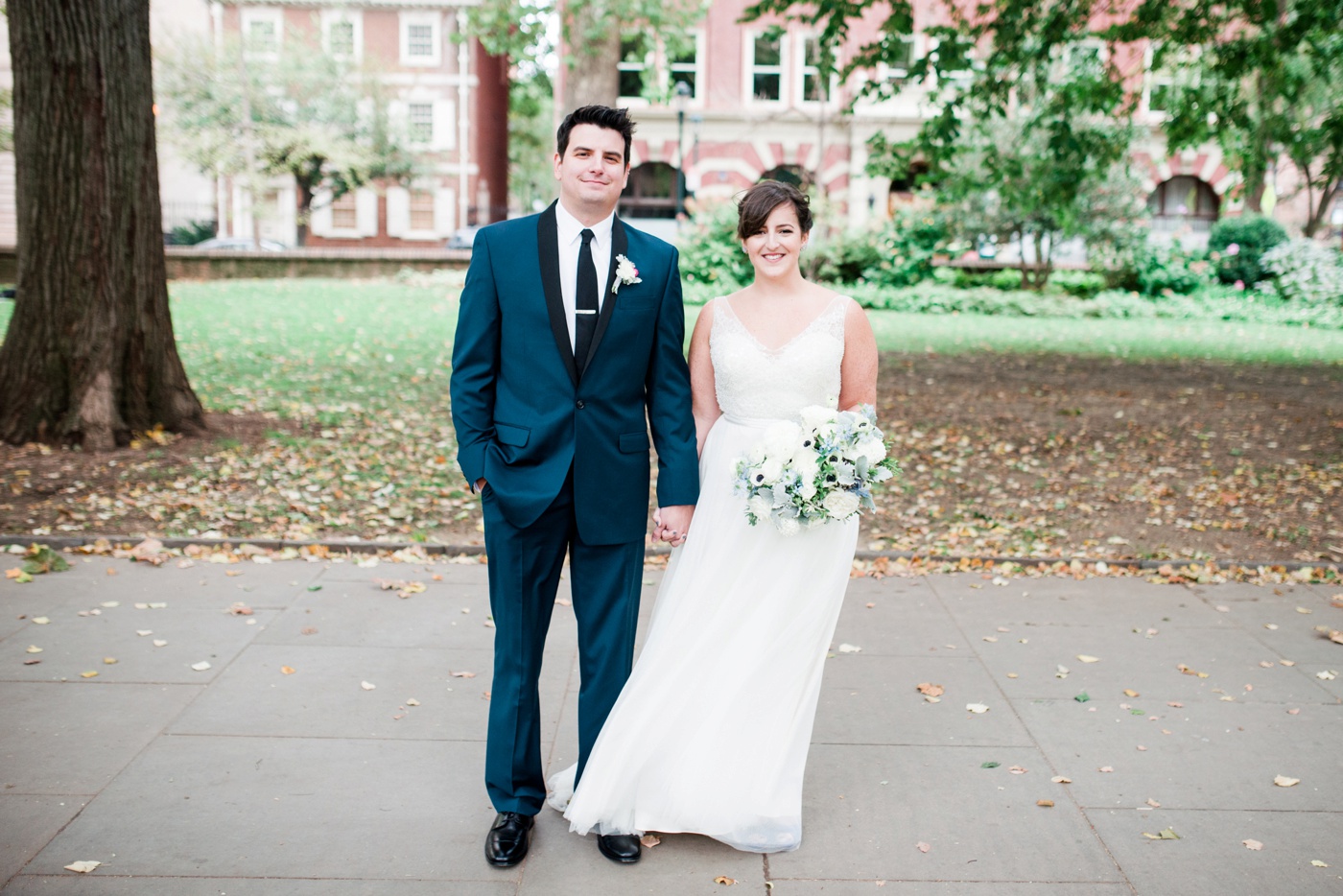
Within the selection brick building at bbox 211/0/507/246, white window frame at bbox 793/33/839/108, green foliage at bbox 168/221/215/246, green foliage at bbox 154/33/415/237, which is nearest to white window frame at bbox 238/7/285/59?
brick building at bbox 211/0/507/246

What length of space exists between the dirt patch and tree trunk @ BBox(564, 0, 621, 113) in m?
10.1

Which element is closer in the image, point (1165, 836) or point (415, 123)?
point (1165, 836)

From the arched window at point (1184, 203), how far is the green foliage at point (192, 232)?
32.9 meters

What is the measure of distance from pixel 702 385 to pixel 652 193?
33.9 metres

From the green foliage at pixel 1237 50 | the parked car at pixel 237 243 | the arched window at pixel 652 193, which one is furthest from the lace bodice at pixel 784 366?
the parked car at pixel 237 243

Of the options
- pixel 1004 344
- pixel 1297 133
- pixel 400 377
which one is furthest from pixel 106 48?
pixel 1297 133

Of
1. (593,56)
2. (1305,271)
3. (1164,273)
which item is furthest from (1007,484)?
(1305,271)

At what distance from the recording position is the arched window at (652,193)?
119 feet

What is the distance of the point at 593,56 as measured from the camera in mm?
19281

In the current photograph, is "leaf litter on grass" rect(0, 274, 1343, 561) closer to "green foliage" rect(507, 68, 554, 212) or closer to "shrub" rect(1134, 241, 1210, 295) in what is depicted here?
"shrub" rect(1134, 241, 1210, 295)

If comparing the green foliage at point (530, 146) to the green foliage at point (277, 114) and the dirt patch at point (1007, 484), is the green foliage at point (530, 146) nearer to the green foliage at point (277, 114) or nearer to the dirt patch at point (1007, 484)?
the green foliage at point (277, 114)

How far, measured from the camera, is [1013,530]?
738 centimetres

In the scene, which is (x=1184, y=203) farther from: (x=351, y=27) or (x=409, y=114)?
(x=351, y=27)

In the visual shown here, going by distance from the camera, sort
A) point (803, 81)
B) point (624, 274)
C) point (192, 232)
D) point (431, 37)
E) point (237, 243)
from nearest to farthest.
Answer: point (624, 274)
point (803, 81)
point (237, 243)
point (192, 232)
point (431, 37)
